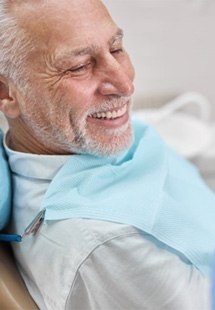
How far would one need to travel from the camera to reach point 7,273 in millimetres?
1086

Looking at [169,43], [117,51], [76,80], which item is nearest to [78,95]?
[76,80]

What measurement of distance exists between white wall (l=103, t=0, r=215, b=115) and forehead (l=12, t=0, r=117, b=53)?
2.98ft

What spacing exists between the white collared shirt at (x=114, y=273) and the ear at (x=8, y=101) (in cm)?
27

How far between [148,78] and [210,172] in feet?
1.56

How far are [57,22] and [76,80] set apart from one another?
0.41ft

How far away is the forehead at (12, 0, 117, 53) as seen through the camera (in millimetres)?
997

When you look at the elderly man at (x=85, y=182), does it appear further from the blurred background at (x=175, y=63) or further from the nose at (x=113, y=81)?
the blurred background at (x=175, y=63)

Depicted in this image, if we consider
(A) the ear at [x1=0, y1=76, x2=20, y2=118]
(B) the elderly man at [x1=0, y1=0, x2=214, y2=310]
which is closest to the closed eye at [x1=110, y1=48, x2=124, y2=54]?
(B) the elderly man at [x1=0, y1=0, x2=214, y2=310]

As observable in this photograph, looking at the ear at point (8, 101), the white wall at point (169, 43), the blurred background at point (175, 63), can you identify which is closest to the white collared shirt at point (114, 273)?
the ear at point (8, 101)

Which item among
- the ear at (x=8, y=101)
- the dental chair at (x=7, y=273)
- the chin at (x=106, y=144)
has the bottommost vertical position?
the dental chair at (x=7, y=273)

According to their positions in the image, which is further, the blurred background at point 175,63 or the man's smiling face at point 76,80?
the blurred background at point 175,63

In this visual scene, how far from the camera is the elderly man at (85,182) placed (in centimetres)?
99

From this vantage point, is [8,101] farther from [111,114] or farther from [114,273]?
[114,273]

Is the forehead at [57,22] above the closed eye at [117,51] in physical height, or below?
above
